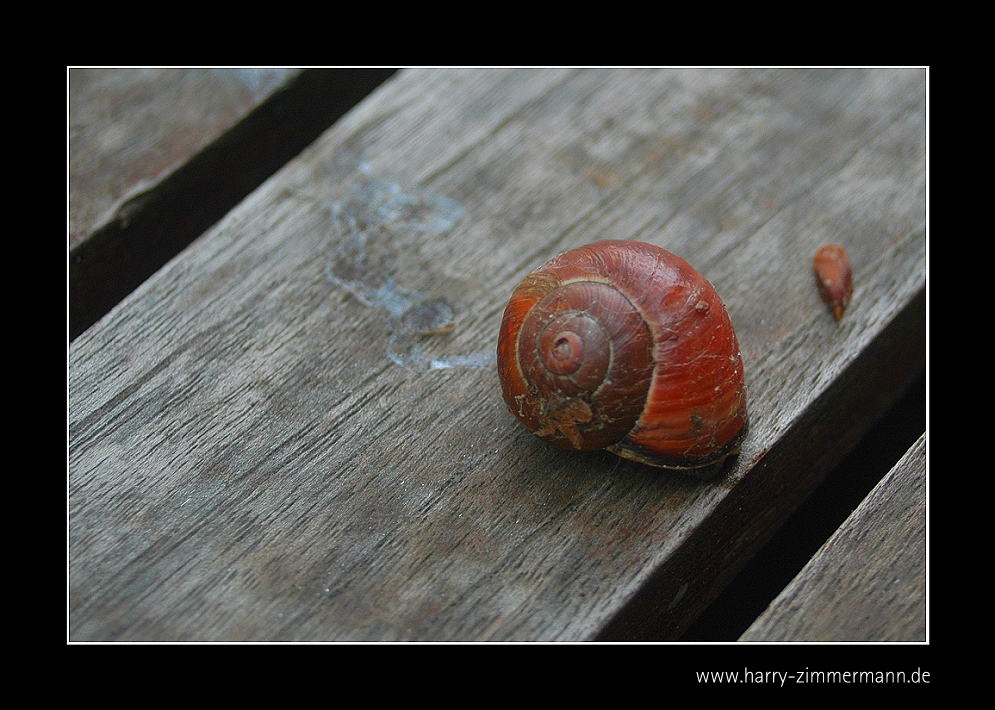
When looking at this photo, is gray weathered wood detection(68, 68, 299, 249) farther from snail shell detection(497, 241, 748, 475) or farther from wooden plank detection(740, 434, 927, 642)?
wooden plank detection(740, 434, 927, 642)

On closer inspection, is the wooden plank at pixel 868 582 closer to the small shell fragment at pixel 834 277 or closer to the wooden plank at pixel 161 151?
the small shell fragment at pixel 834 277

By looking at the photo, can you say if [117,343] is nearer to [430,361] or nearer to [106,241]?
[106,241]

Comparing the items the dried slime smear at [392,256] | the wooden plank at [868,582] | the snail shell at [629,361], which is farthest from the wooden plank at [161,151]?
the wooden plank at [868,582]

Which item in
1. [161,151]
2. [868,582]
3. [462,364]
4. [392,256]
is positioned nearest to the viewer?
[868,582]

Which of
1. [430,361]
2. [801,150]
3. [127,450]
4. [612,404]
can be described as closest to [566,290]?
[612,404]

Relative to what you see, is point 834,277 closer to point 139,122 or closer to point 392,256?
point 392,256

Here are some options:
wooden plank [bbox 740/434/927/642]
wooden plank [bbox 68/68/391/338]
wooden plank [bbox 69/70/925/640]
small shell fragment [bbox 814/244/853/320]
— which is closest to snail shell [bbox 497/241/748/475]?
wooden plank [bbox 69/70/925/640]

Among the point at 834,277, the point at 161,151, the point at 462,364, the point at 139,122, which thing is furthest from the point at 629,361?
the point at 139,122
